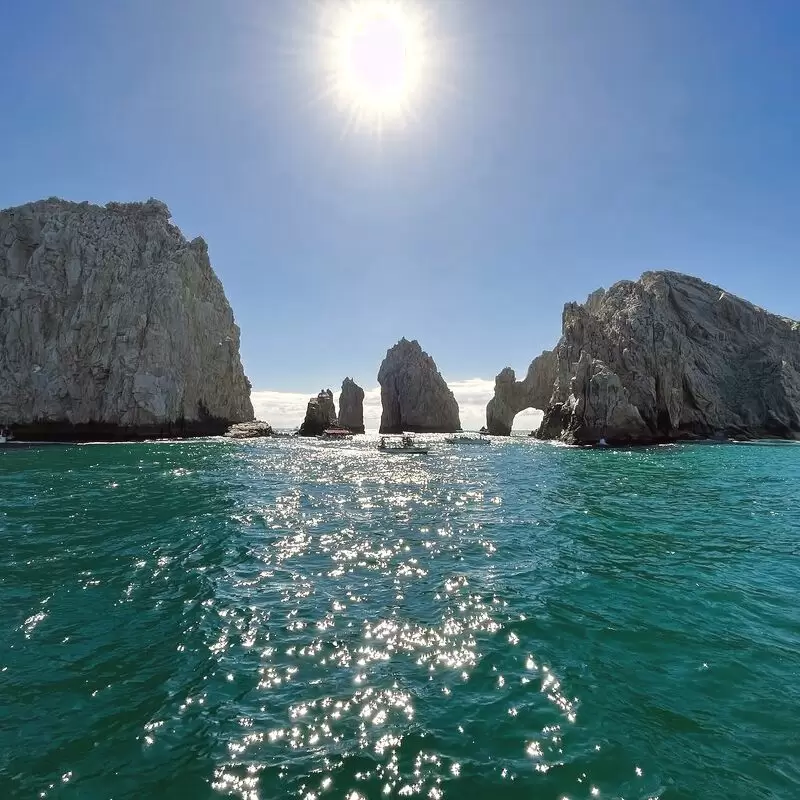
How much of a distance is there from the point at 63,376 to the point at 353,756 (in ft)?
327

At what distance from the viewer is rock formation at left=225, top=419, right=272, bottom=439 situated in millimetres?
93875

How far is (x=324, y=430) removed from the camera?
367ft

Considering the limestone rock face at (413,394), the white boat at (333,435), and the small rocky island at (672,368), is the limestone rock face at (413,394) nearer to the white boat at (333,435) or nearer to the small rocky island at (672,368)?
the white boat at (333,435)

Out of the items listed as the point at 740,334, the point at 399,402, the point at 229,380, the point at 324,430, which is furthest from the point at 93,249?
the point at 740,334

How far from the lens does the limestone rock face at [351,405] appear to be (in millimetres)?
147625

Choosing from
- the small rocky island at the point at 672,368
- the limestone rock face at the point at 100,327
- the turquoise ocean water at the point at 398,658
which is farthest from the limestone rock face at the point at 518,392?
the turquoise ocean water at the point at 398,658

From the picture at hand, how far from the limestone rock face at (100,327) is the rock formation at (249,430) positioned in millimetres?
5464

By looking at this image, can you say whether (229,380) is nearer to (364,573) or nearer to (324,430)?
(324,430)

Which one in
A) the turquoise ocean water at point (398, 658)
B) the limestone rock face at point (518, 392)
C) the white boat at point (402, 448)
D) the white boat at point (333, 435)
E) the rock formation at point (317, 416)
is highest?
the limestone rock face at point (518, 392)

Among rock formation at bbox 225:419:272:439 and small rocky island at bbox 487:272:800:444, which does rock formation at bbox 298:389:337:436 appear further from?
small rocky island at bbox 487:272:800:444

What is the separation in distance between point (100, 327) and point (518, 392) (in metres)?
117

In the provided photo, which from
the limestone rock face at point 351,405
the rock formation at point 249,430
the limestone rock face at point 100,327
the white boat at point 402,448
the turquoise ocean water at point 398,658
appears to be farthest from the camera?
the limestone rock face at point 351,405

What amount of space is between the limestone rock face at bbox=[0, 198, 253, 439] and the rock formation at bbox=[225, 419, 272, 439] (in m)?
5.46

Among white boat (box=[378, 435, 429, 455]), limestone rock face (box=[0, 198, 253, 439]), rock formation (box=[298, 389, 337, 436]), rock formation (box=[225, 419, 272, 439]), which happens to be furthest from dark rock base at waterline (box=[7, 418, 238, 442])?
white boat (box=[378, 435, 429, 455])
